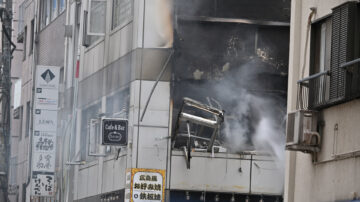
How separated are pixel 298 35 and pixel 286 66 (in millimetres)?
10333

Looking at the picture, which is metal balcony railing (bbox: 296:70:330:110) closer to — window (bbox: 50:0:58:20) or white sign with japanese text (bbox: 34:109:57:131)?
white sign with japanese text (bbox: 34:109:57:131)

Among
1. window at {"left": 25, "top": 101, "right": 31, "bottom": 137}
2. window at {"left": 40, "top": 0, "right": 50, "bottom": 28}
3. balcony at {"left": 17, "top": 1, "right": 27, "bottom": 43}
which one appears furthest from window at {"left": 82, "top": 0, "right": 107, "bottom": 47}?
balcony at {"left": 17, "top": 1, "right": 27, "bottom": 43}

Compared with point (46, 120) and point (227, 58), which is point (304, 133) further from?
point (46, 120)

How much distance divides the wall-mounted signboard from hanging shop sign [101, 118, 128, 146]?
1.02m

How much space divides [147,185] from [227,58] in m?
4.21

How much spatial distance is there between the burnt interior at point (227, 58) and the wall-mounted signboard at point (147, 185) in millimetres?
1245

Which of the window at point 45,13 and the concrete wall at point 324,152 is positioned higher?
the window at point 45,13

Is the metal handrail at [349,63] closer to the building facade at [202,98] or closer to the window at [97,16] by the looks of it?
the building facade at [202,98]

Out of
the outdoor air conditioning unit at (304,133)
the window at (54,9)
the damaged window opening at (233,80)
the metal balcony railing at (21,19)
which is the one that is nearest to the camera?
the outdoor air conditioning unit at (304,133)

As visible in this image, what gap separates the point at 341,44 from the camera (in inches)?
658

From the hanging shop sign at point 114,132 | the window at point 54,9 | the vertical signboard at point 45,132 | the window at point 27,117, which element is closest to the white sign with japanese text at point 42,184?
the vertical signboard at point 45,132

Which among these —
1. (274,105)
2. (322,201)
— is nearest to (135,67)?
(274,105)

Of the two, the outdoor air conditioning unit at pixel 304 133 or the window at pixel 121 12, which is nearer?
the outdoor air conditioning unit at pixel 304 133

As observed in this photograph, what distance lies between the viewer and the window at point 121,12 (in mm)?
30141
